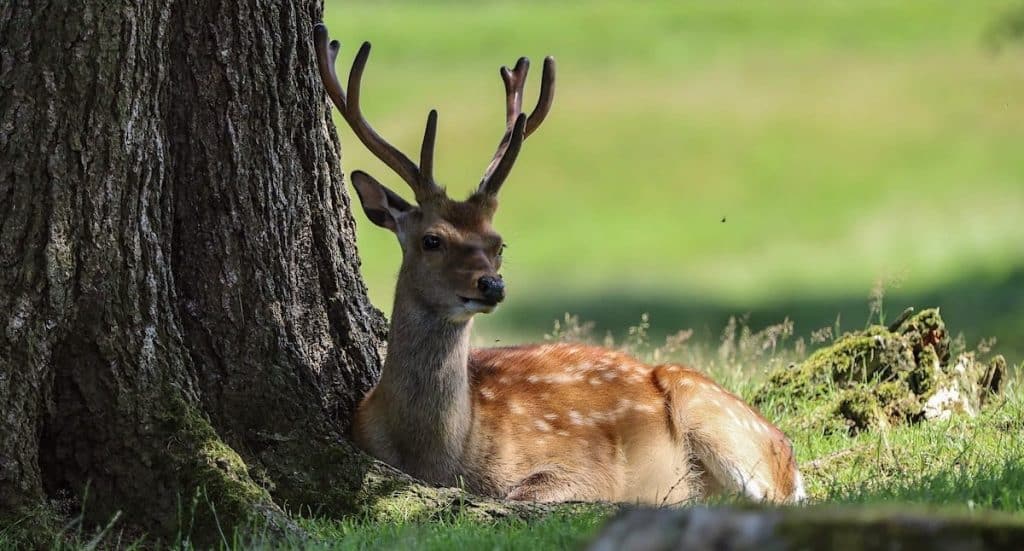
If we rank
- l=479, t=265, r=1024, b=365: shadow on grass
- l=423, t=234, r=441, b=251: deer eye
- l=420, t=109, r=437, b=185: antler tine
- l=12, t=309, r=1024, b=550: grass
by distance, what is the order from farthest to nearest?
l=479, t=265, r=1024, b=365: shadow on grass → l=423, t=234, r=441, b=251: deer eye → l=420, t=109, r=437, b=185: antler tine → l=12, t=309, r=1024, b=550: grass

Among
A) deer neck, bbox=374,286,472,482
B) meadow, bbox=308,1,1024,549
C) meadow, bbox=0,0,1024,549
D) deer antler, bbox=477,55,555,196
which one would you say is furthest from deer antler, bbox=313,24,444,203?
meadow, bbox=308,1,1024,549

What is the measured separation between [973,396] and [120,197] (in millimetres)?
4424

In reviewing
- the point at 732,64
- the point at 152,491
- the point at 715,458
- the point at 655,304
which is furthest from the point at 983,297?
the point at 152,491

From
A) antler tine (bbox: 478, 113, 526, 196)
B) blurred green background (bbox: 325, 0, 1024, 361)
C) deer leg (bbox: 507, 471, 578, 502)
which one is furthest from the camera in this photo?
blurred green background (bbox: 325, 0, 1024, 361)

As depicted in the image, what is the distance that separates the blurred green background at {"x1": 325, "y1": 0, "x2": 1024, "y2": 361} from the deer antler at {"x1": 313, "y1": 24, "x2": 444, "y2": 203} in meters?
11.9

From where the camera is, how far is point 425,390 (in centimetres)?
631

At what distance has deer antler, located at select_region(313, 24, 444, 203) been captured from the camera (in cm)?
612

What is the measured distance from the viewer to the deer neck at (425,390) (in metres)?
6.27

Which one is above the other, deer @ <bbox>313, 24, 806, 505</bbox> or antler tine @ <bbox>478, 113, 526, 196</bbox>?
antler tine @ <bbox>478, 113, 526, 196</bbox>

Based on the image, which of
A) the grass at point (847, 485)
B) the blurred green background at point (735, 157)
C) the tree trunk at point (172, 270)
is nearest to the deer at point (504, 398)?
Result: the tree trunk at point (172, 270)

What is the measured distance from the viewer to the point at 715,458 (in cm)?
706

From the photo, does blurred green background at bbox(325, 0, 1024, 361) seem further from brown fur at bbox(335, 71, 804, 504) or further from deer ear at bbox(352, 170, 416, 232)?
deer ear at bbox(352, 170, 416, 232)

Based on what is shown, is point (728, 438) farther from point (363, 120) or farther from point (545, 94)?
point (363, 120)

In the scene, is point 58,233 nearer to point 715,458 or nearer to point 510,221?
point 715,458
